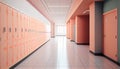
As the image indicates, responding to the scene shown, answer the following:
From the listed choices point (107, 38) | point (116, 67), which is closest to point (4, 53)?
point (116, 67)

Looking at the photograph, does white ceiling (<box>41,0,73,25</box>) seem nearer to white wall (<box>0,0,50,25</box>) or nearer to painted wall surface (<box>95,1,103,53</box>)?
white wall (<box>0,0,50,25</box>)

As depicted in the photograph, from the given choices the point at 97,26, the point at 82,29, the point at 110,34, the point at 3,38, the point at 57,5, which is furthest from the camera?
the point at 82,29

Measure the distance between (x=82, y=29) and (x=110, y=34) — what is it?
805 cm

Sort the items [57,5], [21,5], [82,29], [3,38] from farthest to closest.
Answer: [82,29] < [57,5] < [21,5] < [3,38]

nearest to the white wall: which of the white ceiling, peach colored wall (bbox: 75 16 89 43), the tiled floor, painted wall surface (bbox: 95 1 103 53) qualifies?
the tiled floor

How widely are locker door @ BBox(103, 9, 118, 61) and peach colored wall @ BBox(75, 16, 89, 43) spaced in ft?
22.8

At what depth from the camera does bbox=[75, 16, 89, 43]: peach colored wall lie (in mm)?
15562

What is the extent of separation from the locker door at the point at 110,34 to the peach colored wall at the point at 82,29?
6.95 meters

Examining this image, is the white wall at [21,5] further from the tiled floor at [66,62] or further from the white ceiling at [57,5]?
the white ceiling at [57,5]

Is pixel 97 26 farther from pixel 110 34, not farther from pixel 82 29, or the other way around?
pixel 82 29

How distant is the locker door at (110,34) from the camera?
6.98 meters

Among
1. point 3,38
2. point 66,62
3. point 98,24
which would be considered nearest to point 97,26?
point 98,24

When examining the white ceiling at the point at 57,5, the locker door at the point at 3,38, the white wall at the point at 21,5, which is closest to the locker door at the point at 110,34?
the white wall at the point at 21,5

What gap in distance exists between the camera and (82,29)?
15719 millimetres
